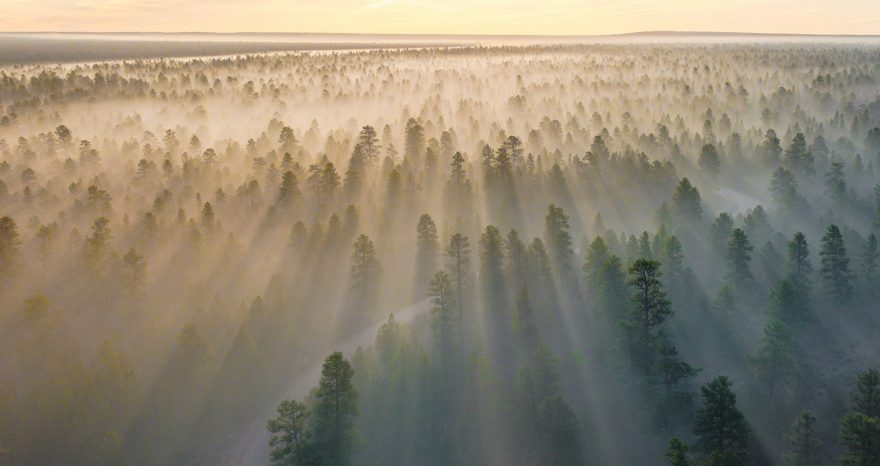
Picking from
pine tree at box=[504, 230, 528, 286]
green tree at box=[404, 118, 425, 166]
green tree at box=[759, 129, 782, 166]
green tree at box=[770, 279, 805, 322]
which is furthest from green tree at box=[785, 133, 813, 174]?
green tree at box=[404, 118, 425, 166]

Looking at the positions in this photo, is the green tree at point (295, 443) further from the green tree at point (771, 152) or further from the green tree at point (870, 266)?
the green tree at point (771, 152)

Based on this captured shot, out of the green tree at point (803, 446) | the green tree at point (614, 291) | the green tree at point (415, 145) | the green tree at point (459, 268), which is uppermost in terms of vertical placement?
the green tree at point (415, 145)

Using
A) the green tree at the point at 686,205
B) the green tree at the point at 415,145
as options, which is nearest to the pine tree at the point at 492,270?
the green tree at the point at 686,205

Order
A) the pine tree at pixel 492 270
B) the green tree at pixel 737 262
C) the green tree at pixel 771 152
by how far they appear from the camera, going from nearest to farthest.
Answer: the pine tree at pixel 492 270, the green tree at pixel 737 262, the green tree at pixel 771 152

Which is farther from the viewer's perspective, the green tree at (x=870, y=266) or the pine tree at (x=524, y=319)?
the green tree at (x=870, y=266)

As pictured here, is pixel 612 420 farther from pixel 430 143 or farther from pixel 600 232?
pixel 430 143

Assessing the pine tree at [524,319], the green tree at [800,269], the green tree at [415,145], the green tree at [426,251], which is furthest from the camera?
the green tree at [415,145]

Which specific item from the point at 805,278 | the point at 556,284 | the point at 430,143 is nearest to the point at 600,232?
the point at 556,284
